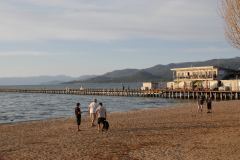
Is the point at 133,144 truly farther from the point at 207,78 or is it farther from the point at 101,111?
the point at 207,78

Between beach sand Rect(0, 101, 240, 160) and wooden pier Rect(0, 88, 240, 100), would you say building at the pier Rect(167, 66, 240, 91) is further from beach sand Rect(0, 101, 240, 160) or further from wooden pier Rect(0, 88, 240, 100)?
beach sand Rect(0, 101, 240, 160)

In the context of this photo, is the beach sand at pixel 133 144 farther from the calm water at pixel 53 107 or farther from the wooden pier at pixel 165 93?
the wooden pier at pixel 165 93

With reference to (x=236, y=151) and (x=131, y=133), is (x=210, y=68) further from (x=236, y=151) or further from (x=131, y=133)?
(x=236, y=151)

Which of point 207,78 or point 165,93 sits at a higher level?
point 207,78

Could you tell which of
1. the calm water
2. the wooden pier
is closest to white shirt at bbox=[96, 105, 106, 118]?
the calm water

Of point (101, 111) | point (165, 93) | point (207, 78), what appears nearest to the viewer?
point (101, 111)

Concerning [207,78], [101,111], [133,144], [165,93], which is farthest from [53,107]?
[133,144]

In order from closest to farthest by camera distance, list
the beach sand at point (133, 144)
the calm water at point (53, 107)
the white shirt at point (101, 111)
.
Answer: the beach sand at point (133, 144)
the white shirt at point (101, 111)
the calm water at point (53, 107)

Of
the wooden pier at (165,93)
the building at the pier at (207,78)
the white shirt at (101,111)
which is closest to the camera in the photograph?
the white shirt at (101,111)

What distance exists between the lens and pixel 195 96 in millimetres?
71625

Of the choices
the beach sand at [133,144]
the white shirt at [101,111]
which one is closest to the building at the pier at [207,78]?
the beach sand at [133,144]

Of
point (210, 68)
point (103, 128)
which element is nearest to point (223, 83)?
point (210, 68)

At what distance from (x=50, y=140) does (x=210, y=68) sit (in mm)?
54969

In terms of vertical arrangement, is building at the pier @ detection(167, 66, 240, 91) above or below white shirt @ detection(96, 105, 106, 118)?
above
